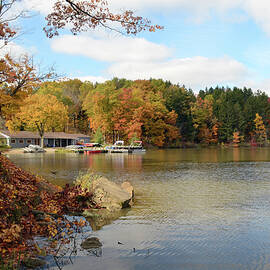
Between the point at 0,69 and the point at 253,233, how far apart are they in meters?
10.5

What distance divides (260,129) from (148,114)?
47154mm

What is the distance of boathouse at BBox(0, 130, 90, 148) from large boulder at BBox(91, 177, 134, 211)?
58105 millimetres

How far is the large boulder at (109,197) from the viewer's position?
13.1 metres

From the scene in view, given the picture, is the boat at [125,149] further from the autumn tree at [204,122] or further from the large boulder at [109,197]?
the large boulder at [109,197]

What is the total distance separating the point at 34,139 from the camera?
72750mm

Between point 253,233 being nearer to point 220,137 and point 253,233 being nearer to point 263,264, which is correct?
point 263,264

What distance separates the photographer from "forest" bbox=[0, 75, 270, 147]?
73.4m

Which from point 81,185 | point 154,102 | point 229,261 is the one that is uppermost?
point 154,102

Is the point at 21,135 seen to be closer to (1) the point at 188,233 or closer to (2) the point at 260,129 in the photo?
(1) the point at 188,233

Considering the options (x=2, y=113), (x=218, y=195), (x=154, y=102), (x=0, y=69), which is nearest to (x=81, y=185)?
(x=2, y=113)

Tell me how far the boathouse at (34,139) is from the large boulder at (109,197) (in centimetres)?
5811

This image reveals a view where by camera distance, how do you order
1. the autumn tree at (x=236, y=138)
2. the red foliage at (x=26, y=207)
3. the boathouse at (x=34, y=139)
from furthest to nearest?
→ the autumn tree at (x=236, y=138), the boathouse at (x=34, y=139), the red foliage at (x=26, y=207)

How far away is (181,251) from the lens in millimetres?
8227

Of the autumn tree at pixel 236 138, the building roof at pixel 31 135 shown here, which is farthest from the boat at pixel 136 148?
the autumn tree at pixel 236 138
